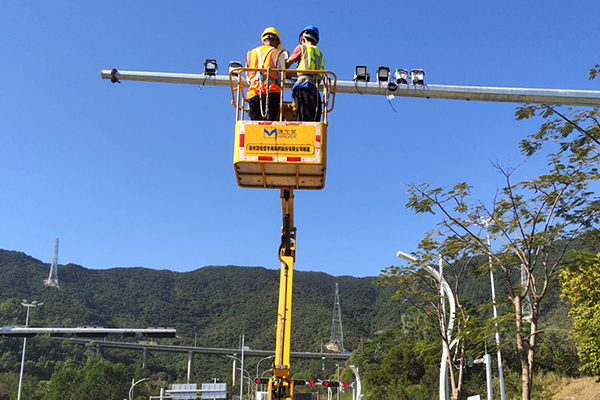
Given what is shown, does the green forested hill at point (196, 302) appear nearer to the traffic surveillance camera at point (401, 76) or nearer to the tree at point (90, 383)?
the tree at point (90, 383)

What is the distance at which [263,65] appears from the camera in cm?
943

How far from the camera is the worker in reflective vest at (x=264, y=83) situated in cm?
940

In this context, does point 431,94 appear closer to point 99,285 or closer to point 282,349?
point 282,349

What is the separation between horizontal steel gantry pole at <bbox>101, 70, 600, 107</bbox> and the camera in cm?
1018

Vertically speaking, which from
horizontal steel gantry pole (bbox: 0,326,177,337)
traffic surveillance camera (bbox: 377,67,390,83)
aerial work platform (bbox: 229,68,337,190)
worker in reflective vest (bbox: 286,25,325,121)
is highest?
traffic surveillance camera (bbox: 377,67,390,83)

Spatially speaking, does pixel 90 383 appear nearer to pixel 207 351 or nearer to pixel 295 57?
pixel 207 351

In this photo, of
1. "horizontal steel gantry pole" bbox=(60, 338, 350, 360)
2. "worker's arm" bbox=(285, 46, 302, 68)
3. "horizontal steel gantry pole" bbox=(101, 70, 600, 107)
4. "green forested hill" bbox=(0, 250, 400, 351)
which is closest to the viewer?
"worker's arm" bbox=(285, 46, 302, 68)

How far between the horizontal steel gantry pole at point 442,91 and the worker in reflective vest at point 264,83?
54.0 inches

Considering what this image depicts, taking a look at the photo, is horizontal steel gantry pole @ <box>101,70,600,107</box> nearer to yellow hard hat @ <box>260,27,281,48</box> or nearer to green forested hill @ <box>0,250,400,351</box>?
yellow hard hat @ <box>260,27,281,48</box>

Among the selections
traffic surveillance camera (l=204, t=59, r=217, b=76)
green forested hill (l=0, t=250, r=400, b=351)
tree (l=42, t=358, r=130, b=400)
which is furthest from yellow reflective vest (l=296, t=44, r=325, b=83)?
green forested hill (l=0, t=250, r=400, b=351)

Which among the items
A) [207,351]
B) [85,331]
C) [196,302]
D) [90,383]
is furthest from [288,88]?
[196,302]

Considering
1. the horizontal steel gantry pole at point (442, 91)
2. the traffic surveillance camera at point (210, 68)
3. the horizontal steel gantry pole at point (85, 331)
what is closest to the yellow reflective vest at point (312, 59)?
the horizontal steel gantry pole at point (442, 91)

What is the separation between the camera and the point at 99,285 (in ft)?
571

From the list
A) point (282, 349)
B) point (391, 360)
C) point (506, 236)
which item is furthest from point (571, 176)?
point (391, 360)
